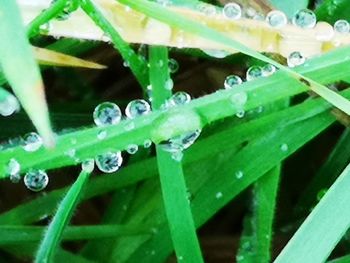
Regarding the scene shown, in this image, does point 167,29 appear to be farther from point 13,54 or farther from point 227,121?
point 13,54

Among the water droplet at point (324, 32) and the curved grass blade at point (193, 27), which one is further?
the water droplet at point (324, 32)

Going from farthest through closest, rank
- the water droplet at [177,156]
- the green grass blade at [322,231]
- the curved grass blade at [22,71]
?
the water droplet at [177,156], the green grass blade at [322,231], the curved grass blade at [22,71]

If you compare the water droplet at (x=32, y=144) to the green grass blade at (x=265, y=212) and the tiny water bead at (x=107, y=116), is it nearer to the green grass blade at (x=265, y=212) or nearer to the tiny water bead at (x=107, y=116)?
the tiny water bead at (x=107, y=116)

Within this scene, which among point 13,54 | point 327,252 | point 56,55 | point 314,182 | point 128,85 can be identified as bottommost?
point 327,252

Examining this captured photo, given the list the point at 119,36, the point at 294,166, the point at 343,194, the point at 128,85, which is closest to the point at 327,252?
Answer: the point at 343,194

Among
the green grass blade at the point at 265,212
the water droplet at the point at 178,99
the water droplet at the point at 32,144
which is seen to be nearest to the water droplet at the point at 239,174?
the green grass blade at the point at 265,212

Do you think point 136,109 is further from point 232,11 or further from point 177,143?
point 232,11
